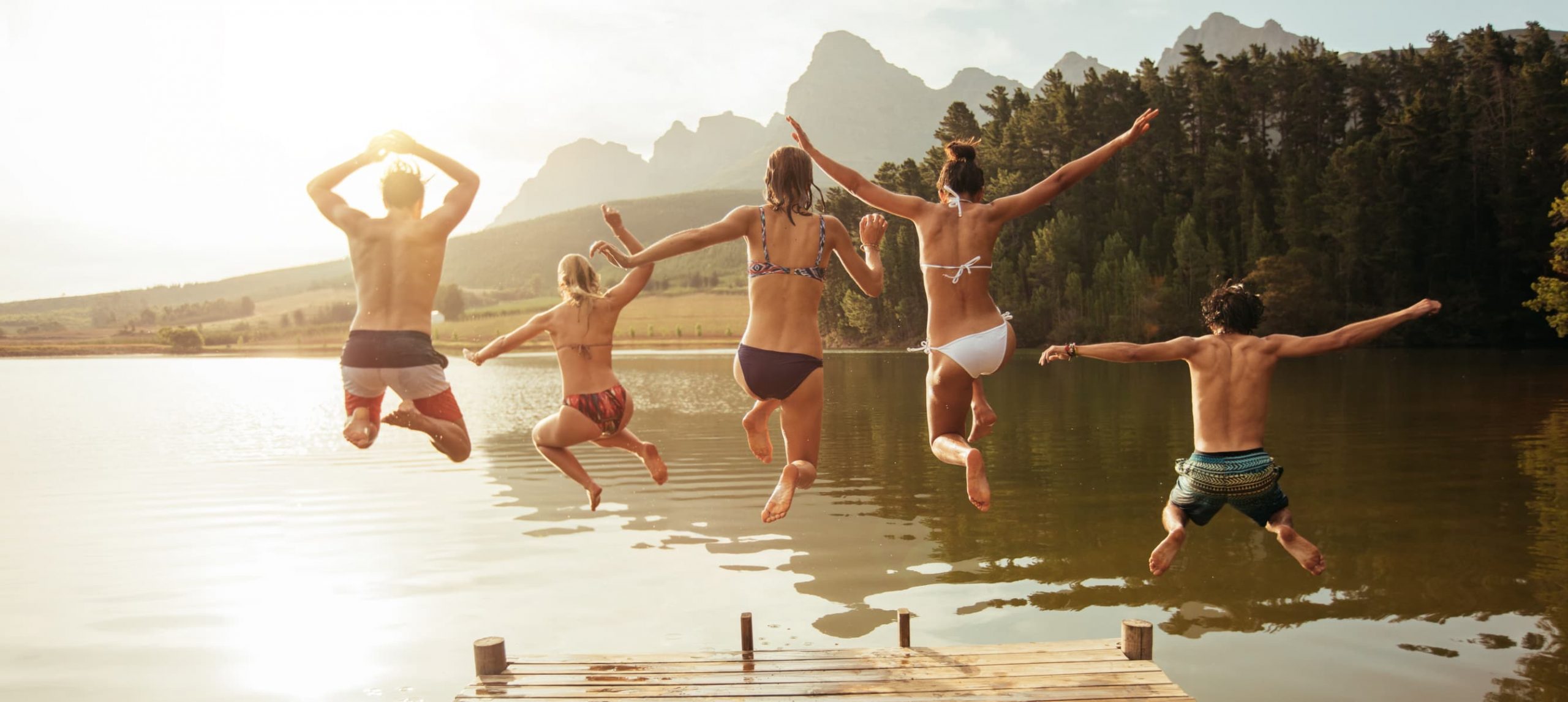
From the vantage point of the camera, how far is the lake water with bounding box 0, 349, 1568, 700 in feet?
61.2

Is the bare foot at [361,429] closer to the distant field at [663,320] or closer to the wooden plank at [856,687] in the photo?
the wooden plank at [856,687]

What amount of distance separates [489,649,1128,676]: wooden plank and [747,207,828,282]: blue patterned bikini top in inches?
224

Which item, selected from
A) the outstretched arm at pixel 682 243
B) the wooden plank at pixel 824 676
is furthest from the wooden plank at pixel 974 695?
the outstretched arm at pixel 682 243

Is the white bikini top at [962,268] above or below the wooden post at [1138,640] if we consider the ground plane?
above

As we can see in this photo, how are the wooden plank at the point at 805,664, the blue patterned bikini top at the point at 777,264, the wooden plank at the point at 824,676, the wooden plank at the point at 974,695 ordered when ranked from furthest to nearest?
the wooden plank at the point at 805,664 → the wooden plank at the point at 824,676 → the wooden plank at the point at 974,695 → the blue patterned bikini top at the point at 777,264

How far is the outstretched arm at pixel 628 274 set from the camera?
30.0ft

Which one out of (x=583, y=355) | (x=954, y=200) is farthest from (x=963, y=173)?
(x=583, y=355)

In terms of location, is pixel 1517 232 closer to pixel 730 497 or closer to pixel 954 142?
pixel 730 497

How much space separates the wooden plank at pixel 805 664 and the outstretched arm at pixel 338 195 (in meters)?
6.51

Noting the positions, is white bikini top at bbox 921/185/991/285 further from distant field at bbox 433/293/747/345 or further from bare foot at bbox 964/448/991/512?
distant field at bbox 433/293/747/345

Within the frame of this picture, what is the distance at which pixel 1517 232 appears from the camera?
9319 centimetres

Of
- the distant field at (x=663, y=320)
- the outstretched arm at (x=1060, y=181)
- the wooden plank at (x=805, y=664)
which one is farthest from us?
the distant field at (x=663, y=320)

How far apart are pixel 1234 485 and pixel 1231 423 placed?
0.56 m

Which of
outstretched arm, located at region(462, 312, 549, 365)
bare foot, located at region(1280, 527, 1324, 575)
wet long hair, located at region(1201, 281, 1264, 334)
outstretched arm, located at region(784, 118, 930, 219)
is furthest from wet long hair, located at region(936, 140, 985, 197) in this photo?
bare foot, located at region(1280, 527, 1324, 575)
